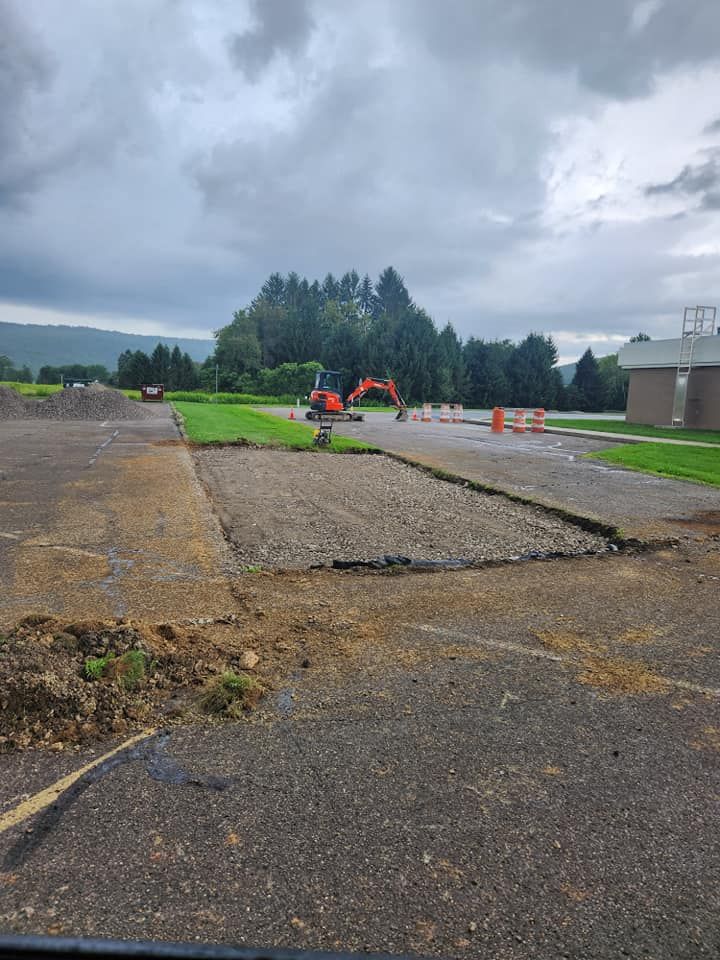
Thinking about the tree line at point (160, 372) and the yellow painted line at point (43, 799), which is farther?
the tree line at point (160, 372)

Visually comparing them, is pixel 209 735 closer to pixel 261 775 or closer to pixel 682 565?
pixel 261 775

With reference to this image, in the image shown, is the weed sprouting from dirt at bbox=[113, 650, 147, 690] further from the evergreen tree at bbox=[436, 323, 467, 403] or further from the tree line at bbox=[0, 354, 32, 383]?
the tree line at bbox=[0, 354, 32, 383]

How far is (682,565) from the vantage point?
6.48 metres

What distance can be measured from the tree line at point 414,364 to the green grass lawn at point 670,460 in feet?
169

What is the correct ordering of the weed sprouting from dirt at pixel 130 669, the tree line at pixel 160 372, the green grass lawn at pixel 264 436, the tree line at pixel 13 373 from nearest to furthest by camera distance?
the weed sprouting from dirt at pixel 130 669 < the green grass lawn at pixel 264 436 < the tree line at pixel 160 372 < the tree line at pixel 13 373

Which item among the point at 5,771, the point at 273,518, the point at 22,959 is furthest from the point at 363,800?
the point at 273,518

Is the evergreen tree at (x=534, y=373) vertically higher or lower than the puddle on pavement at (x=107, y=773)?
higher

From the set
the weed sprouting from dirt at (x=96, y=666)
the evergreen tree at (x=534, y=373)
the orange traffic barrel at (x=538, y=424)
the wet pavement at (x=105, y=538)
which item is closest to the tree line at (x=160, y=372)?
the evergreen tree at (x=534, y=373)

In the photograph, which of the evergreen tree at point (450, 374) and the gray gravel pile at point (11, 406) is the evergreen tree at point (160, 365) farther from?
the gray gravel pile at point (11, 406)

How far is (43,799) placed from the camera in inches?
102

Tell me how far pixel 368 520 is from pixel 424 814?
573 cm

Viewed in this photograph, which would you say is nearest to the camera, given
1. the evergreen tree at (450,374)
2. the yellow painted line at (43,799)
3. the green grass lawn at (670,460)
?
the yellow painted line at (43,799)

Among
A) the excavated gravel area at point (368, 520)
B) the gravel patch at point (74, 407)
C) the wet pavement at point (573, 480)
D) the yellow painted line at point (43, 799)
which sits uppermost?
the gravel patch at point (74, 407)

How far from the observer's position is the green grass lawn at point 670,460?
1336cm
